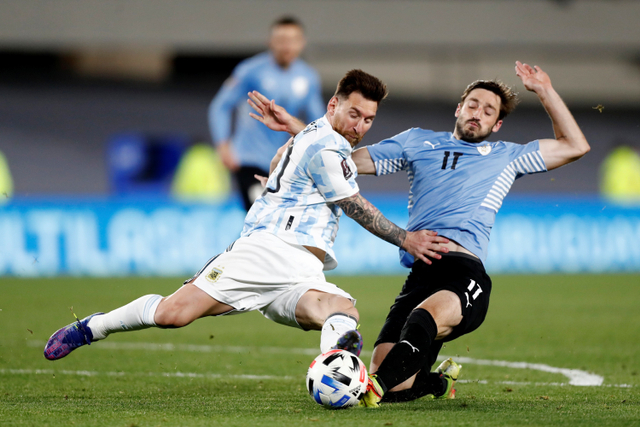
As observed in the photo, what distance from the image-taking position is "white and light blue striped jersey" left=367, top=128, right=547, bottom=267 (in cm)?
433

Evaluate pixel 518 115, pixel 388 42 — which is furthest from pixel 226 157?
pixel 518 115

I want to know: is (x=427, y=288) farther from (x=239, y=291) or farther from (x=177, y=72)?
(x=177, y=72)

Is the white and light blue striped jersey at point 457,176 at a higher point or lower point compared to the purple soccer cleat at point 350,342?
higher

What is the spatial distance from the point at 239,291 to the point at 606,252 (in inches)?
456

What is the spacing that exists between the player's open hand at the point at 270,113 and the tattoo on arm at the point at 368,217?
0.92 meters

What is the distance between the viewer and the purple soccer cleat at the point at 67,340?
4.12 m

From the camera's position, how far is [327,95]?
23.4 meters

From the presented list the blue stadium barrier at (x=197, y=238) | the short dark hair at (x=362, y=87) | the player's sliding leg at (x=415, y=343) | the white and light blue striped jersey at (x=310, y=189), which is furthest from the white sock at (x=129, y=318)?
the blue stadium barrier at (x=197, y=238)

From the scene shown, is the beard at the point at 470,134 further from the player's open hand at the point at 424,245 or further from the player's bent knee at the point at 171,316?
the player's bent knee at the point at 171,316

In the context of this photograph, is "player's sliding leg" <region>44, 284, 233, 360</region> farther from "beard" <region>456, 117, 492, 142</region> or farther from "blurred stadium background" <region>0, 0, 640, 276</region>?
"blurred stadium background" <region>0, 0, 640, 276</region>

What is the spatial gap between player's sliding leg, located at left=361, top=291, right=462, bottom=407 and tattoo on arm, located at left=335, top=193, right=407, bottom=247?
381 millimetres

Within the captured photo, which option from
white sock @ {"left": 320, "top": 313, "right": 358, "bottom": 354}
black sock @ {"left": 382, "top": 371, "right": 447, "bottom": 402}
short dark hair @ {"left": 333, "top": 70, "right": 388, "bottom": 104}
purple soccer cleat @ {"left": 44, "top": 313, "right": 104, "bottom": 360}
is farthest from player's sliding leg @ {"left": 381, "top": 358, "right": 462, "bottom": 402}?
purple soccer cleat @ {"left": 44, "top": 313, "right": 104, "bottom": 360}

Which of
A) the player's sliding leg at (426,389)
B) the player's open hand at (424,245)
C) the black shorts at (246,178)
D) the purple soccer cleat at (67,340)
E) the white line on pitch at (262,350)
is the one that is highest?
the black shorts at (246,178)

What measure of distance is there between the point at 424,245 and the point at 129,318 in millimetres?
1525
